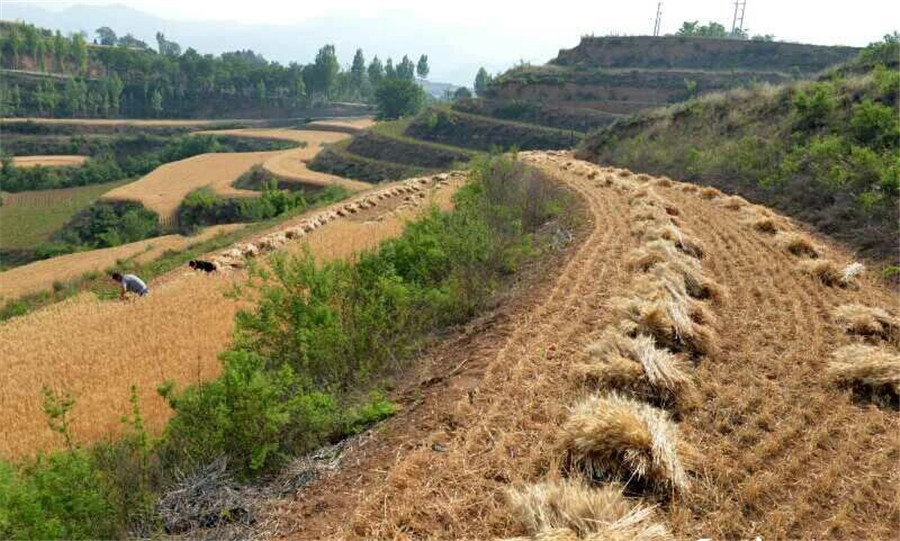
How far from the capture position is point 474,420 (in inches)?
221

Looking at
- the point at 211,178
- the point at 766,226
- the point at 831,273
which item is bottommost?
the point at 211,178

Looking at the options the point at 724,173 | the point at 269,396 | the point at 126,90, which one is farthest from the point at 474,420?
the point at 126,90

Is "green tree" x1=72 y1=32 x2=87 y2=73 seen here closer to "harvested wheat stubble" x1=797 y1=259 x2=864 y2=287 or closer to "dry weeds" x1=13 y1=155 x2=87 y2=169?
"dry weeds" x1=13 y1=155 x2=87 y2=169

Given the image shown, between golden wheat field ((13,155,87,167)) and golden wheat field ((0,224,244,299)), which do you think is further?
golden wheat field ((13,155,87,167))

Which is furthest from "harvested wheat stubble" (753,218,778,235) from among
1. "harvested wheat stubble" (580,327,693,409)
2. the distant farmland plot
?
the distant farmland plot

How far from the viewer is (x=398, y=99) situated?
318ft

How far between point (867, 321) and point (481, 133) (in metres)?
64.4

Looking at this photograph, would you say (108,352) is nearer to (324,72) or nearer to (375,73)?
(324,72)

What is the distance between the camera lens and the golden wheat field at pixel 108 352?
29.1ft

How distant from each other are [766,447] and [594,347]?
214cm

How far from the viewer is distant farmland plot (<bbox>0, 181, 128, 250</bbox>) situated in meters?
48.9

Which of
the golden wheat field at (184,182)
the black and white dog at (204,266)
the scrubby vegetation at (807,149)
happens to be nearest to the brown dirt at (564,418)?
the scrubby vegetation at (807,149)

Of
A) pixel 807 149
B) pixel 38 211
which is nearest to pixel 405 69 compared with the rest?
pixel 38 211

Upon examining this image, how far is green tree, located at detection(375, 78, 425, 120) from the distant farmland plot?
145ft
